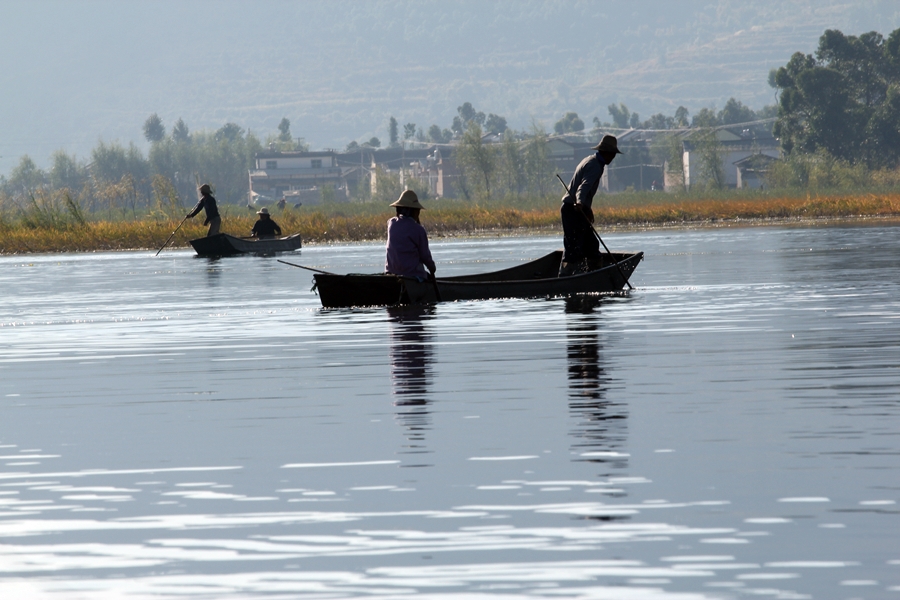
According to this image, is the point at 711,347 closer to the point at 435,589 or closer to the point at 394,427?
the point at 394,427

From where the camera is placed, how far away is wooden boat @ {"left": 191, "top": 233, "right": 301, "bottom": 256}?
3650 centimetres

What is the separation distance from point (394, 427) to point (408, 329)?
6.99 metres

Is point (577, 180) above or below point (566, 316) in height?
above

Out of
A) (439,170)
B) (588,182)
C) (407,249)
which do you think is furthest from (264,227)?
(439,170)

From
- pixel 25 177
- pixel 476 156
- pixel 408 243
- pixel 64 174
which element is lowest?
pixel 408 243

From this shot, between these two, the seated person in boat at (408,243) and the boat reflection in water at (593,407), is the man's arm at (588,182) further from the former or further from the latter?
the boat reflection in water at (593,407)

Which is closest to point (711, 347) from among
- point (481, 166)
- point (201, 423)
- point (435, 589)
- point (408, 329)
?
point (408, 329)

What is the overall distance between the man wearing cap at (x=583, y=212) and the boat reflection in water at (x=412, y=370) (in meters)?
2.21

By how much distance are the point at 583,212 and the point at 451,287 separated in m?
1.97

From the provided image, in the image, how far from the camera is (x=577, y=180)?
18938 millimetres

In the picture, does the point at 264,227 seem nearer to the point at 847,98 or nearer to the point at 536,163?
the point at 847,98

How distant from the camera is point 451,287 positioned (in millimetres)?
18031

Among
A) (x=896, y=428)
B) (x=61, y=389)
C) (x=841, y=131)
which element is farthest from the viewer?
(x=841, y=131)

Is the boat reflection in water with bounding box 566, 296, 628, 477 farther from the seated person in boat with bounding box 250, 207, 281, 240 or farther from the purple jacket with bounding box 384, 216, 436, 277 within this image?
the seated person in boat with bounding box 250, 207, 281, 240
